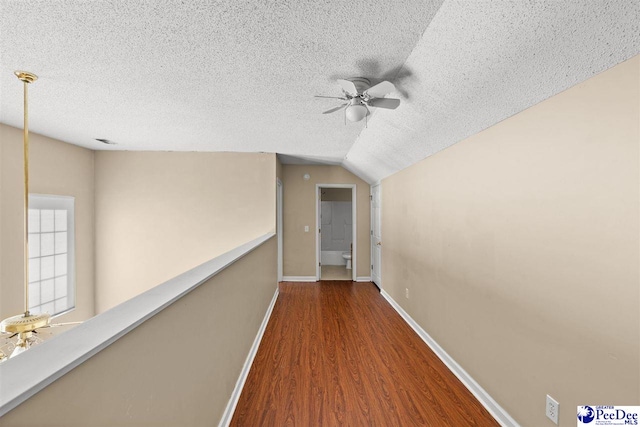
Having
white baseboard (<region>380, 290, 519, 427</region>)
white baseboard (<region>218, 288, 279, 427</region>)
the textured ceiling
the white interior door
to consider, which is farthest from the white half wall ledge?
the white interior door

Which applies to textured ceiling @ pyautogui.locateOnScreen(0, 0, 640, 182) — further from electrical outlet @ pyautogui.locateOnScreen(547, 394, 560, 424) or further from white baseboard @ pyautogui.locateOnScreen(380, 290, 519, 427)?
white baseboard @ pyautogui.locateOnScreen(380, 290, 519, 427)

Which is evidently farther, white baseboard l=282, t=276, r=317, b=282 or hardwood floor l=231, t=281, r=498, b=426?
white baseboard l=282, t=276, r=317, b=282

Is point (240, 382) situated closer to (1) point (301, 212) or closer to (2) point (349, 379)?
(2) point (349, 379)

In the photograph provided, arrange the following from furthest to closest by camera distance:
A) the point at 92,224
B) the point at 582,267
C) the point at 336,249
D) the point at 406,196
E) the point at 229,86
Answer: the point at 336,249, the point at 92,224, the point at 406,196, the point at 229,86, the point at 582,267

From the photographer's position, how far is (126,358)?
0.81 m

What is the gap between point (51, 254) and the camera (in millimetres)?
3764

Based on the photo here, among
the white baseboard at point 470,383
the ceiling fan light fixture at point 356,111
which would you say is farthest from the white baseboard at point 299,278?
the ceiling fan light fixture at point 356,111

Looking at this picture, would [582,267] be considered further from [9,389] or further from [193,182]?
[193,182]

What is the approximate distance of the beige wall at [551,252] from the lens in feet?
3.77

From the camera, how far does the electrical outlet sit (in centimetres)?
143

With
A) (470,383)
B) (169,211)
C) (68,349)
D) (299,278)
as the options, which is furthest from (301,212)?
(68,349)

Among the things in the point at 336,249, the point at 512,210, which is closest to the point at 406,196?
the point at 512,210

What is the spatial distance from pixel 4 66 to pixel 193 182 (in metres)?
2.62

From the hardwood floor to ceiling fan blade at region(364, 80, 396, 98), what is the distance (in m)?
2.17
